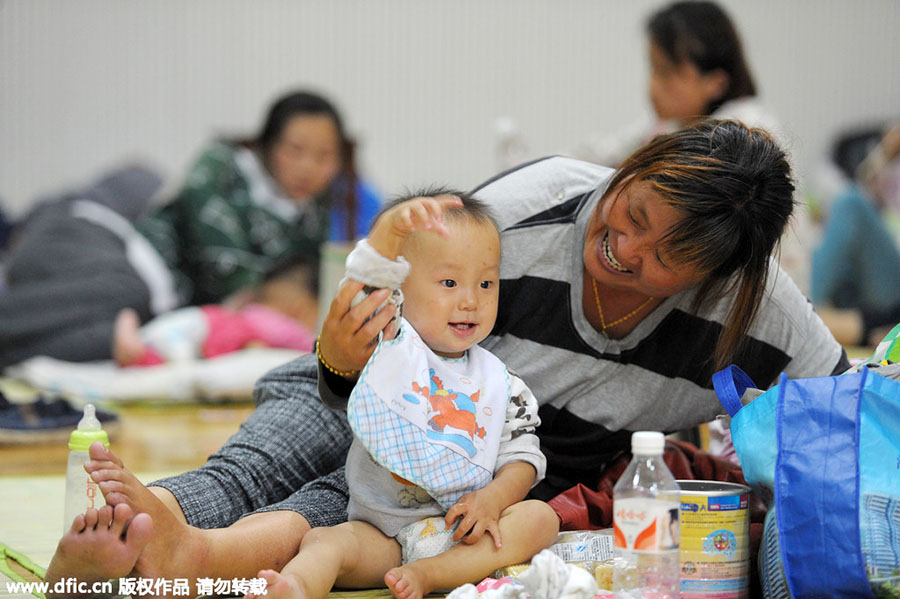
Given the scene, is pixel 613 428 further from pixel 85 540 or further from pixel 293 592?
pixel 85 540

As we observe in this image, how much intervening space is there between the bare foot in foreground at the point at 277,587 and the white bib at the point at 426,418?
0.21 meters

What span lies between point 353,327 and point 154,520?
1.07 feet

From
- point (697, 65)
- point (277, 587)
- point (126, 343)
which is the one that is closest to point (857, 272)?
point (697, 65)

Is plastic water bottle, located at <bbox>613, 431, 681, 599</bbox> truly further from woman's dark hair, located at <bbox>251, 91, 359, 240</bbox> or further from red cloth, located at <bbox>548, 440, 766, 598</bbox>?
woman's dark hair, located at <bbox>251, 91, 359, 240</bbox>

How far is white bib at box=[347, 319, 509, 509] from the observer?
132 cm

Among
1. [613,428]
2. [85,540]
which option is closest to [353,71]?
[613,428]

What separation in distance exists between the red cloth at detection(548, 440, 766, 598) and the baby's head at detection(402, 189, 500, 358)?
31cm

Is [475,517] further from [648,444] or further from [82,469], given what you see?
[82,469]

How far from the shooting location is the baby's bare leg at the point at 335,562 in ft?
3.92

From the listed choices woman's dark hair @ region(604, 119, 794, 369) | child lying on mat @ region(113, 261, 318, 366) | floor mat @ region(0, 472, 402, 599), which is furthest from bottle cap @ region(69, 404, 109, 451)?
child lying on mat @ region(113, 261, 318, 366)

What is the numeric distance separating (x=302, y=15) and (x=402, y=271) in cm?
499

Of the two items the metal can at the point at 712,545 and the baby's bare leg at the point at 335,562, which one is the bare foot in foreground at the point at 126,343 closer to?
the baby's bare leg at the point at 335,562

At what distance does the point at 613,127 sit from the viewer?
636cm

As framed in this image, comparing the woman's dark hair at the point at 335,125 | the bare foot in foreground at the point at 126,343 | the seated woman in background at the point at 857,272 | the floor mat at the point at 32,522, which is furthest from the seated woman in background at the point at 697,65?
the floor mat at the point at 32,522
